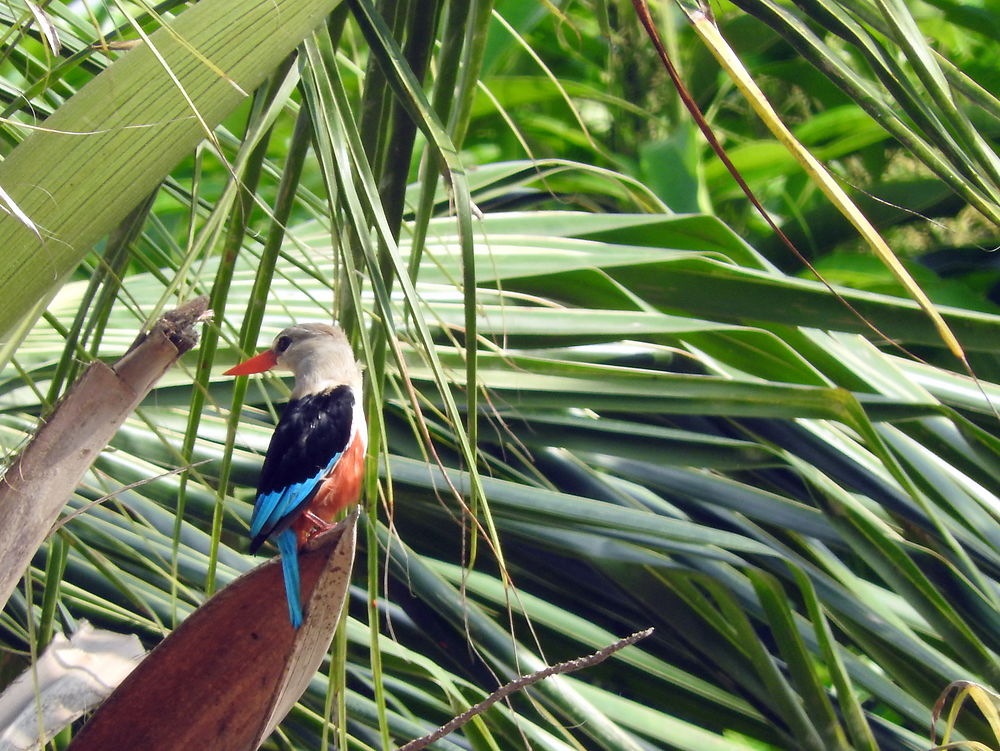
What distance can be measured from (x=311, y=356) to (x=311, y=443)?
6.3 inches

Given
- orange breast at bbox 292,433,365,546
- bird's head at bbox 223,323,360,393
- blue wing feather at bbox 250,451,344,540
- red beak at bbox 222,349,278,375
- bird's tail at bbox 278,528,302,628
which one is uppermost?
bird's head at bbox 223,323,360,393

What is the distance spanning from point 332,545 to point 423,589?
500 millimetres

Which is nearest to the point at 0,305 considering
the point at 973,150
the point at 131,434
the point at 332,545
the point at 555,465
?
the point at 332,545

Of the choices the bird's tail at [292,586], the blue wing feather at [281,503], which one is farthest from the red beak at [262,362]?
the bird's tail at [292,586]

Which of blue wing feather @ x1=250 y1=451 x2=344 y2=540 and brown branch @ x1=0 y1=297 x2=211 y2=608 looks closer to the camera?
brown branch @ x1=0 y1=297 x2=211 y2=608

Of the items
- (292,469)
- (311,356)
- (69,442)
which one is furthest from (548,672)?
(311,356)

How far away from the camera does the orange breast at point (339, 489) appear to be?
120cm

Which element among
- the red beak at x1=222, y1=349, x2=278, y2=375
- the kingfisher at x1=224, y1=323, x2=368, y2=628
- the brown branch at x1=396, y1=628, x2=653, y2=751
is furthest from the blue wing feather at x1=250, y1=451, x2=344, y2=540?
the brown branch at x1=396, y1=628, x2=653, y2=751

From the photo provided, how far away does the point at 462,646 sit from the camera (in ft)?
4.45

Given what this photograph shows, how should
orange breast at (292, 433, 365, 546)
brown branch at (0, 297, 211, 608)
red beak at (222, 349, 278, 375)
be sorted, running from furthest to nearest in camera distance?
orange breast at (292, 433, 365, 546) → red beak at (222, 349, 278, 375) → brown branch at (0, 297, 211, 608)

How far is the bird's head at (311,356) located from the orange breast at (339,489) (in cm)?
9

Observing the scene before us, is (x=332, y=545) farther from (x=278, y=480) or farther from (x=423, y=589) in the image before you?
(x=423, y=589)

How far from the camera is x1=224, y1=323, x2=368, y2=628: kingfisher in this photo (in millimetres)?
1143

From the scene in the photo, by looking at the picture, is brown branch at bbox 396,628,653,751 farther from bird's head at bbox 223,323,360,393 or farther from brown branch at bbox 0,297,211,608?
bird's head at bbox 223,323,360,393
